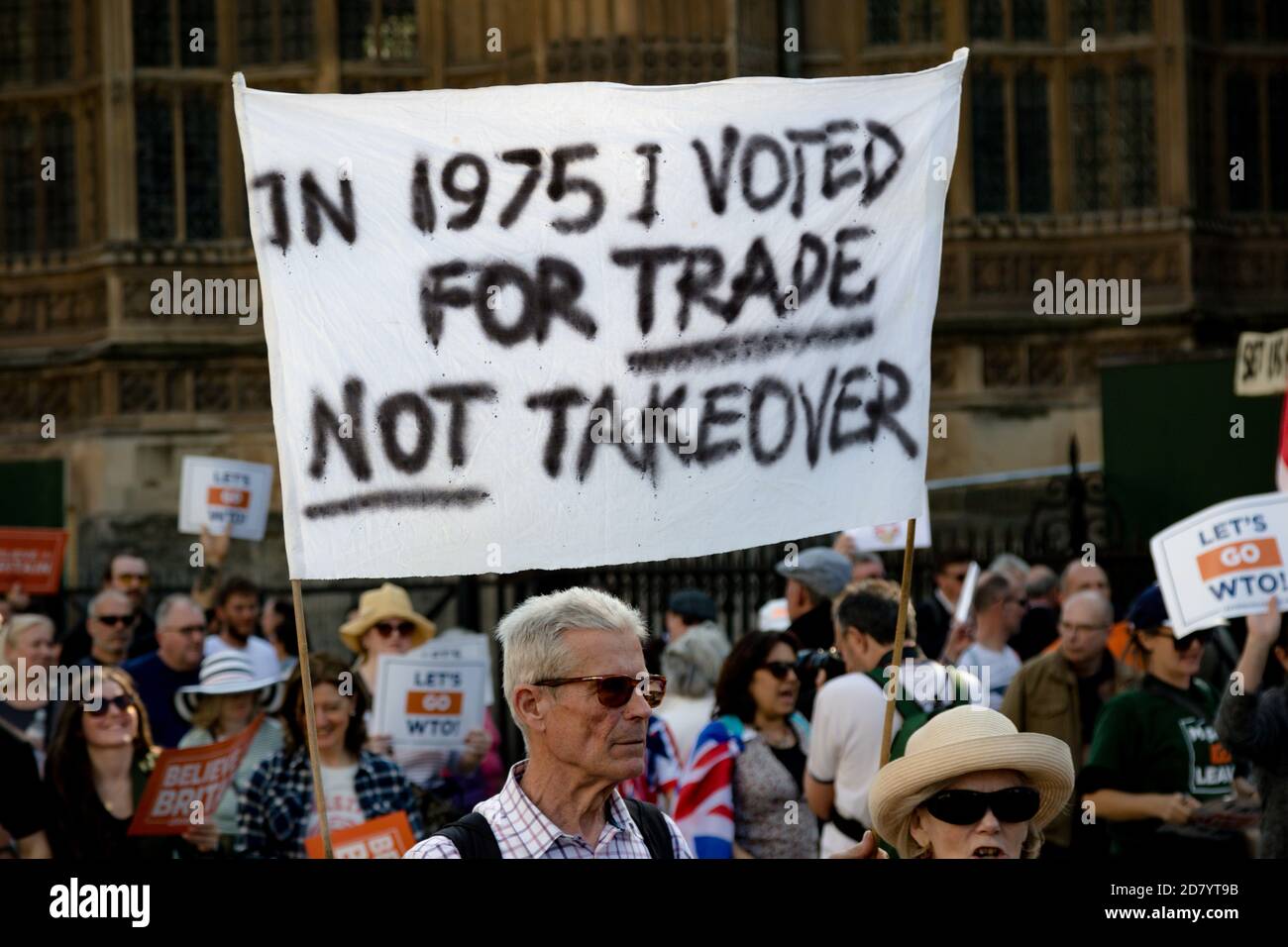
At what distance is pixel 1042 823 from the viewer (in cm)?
435

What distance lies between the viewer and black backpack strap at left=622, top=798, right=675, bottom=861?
404 centimetres

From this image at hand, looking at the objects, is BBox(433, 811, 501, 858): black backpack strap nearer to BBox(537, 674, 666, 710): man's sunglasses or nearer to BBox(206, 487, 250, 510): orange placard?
BBox(537, 674, 666, 710): man's sunglasses

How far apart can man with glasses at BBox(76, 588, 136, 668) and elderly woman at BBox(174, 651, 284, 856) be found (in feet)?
2.07

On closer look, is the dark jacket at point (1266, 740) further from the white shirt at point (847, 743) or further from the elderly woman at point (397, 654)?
the elderly woman at point (397, 654)

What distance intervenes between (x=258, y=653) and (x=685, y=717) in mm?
2702

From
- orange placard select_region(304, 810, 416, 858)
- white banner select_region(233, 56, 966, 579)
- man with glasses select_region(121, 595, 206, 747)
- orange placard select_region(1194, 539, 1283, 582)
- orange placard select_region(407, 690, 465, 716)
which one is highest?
white banner select_region(233, 56, 966, 579)

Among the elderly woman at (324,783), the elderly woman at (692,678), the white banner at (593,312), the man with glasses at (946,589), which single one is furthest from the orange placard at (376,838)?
the man with glasses at (946,589)

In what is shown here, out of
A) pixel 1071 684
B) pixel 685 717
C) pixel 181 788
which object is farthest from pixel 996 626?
pixel 181 788

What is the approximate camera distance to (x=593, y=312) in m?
5.03

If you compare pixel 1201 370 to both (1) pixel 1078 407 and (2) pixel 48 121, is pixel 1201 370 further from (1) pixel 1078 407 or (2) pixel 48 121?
(2) pixel 48 121

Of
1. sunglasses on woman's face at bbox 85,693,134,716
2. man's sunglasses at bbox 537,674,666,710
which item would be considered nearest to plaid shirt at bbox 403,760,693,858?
man's sunglasses at bbox 537,674,666,710

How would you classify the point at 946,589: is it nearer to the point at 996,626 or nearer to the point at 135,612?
the point at 996,626
